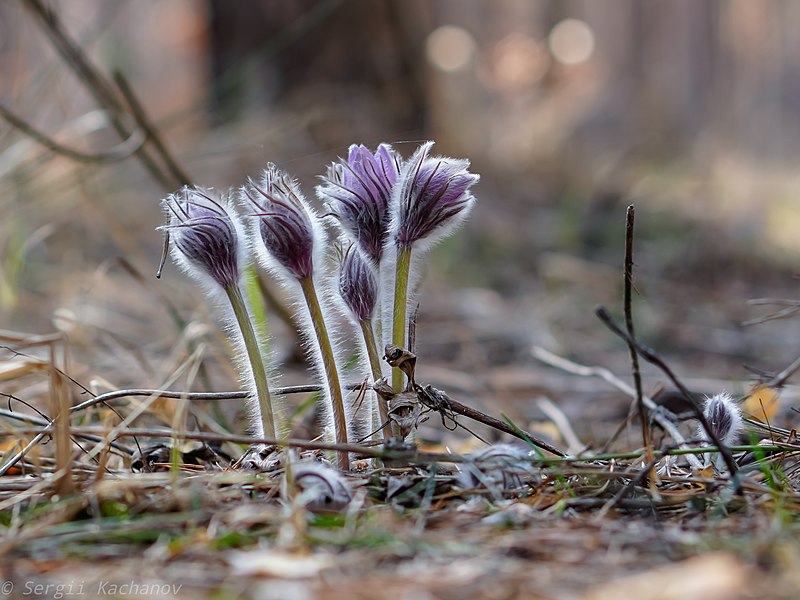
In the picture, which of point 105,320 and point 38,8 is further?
point 105,320

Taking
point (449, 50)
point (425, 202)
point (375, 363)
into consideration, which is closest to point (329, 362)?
point (375, 363)

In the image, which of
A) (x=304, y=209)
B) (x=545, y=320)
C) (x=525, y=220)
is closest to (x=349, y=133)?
(x=525, y=220)

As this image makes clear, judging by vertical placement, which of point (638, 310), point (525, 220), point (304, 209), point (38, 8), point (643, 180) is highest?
point (643, 180)

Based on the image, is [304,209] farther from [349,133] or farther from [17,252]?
[349,133]

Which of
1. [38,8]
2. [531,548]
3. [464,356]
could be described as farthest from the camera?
[464,356]

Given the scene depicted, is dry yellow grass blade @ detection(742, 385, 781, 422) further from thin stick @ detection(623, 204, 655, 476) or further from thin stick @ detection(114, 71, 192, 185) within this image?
thin stick @ detection(114, 71, 192, 185)
